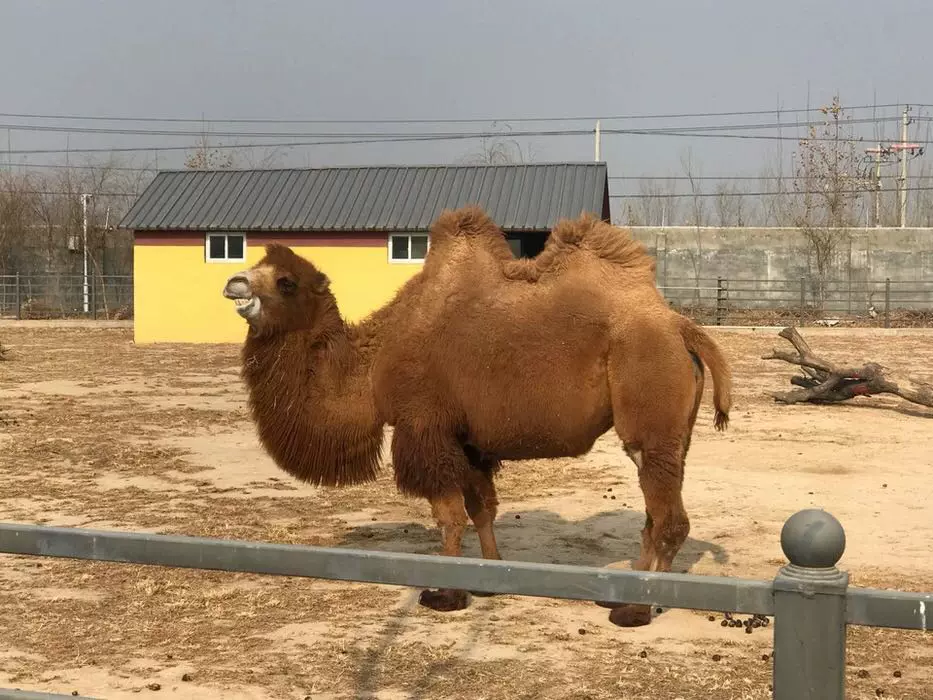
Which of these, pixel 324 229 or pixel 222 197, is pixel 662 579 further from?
pixel 222 197

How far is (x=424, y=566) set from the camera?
2.64m

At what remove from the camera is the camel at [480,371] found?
624 centimetres

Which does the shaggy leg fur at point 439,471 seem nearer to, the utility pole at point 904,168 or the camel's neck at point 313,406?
the camel's neck at point 313,406

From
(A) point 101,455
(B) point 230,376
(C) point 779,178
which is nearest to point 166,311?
Result: (B) point 230,376

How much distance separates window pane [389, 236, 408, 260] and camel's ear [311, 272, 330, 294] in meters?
22.1

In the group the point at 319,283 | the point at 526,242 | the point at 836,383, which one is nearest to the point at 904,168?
the point at 526,242

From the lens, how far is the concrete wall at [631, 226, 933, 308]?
38438 mm

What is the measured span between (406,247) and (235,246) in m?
4.73

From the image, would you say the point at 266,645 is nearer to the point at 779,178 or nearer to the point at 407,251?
the point at 407,251

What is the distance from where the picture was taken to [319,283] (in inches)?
279

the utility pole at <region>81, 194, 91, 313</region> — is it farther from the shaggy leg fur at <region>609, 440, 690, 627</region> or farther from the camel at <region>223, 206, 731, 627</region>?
the shaggy leg fur at <region>609, 440, 690, 627</region>

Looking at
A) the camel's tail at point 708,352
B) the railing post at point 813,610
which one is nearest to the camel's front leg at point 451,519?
the camel's tail at point 708,352

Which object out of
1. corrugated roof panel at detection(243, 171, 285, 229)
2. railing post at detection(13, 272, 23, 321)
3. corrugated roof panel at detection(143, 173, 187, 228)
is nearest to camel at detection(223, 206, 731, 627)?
corrugated roof panel at detection(243, 171, 285, 229)

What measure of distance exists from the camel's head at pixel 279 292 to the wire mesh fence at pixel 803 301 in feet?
96.7
